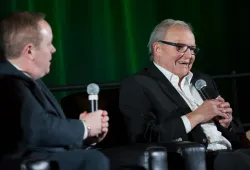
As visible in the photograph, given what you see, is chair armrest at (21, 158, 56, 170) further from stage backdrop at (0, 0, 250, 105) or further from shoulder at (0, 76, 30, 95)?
stage backdrop at (0, 0, 250, 105)

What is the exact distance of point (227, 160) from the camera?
8.36ft

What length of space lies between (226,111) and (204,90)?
0.20 meters

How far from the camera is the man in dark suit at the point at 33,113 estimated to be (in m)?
2.00

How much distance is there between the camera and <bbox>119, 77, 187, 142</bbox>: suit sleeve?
8.60 feet

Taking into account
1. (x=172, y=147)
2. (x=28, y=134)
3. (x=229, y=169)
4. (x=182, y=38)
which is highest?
(x=182, y=38)

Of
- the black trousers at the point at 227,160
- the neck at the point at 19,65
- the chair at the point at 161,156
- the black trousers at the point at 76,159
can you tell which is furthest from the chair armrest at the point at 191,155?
the neck at the point at 19,65

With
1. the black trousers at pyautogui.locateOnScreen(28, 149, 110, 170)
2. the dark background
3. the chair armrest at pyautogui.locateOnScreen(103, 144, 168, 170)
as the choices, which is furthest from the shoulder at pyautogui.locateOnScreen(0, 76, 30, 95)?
the dark background

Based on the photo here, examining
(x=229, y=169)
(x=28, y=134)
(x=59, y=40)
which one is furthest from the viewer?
(x=59, y=40)

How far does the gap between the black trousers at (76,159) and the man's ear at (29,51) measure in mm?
339

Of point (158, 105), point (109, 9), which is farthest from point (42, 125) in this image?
point (109, 9)

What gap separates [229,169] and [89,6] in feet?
5.28

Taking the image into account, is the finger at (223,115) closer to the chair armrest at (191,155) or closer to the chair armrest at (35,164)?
the chair armrest at (191,155)

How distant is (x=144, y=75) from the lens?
283 centimetres

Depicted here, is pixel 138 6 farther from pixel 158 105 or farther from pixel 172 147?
pixel 172 147
